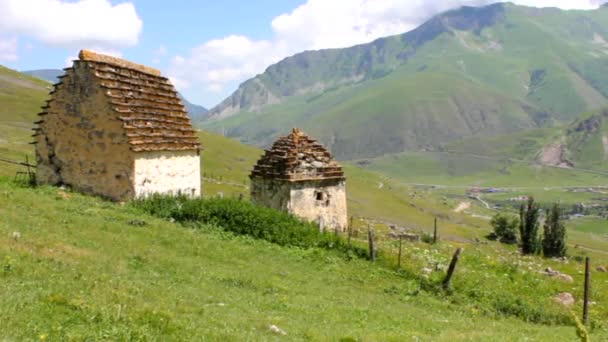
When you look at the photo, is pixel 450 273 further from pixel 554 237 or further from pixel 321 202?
pixel 554 237

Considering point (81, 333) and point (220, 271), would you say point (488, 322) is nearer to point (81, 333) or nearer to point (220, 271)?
point (220, 271)

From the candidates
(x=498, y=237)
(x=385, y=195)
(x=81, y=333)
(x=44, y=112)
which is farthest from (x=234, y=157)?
(x=81, y=333)

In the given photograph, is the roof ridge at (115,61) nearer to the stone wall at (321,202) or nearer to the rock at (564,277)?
the stone wall at (321,202)

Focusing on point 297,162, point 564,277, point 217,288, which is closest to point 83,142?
point 297,162

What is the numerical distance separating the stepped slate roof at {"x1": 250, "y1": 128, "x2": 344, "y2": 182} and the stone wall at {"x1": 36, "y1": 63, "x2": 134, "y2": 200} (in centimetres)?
781

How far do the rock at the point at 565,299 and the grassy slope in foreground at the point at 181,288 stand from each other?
3.20ft

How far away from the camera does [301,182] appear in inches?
1191

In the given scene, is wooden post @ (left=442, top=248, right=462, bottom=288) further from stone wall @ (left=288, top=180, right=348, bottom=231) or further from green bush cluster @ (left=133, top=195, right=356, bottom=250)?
stone wall @ (left=288, top=180, right=348, bottom=231)

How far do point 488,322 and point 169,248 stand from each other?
38.7 feet

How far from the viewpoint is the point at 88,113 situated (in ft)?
94.3

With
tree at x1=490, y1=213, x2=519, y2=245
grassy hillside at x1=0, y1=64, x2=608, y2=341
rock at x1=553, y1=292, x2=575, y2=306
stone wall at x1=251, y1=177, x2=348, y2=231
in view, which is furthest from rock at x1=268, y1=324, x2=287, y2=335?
tree at x1=490, y1=213, x2=519, y2=245

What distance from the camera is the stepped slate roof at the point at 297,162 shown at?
30.3 meters

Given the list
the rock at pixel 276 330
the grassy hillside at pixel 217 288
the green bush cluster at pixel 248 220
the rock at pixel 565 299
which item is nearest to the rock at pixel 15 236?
the grassy hillside at pixel 217 288

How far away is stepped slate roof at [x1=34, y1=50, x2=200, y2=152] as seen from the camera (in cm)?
2825
